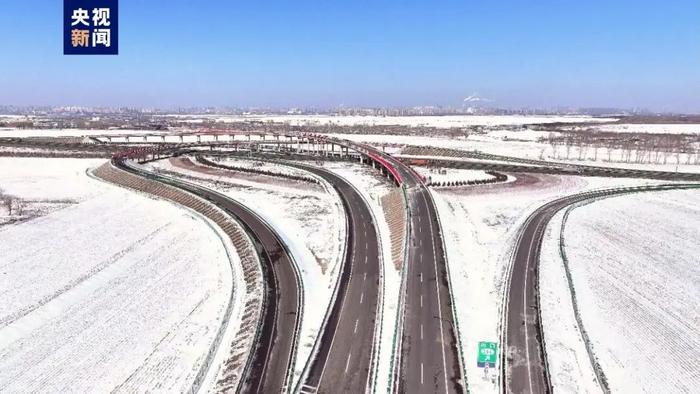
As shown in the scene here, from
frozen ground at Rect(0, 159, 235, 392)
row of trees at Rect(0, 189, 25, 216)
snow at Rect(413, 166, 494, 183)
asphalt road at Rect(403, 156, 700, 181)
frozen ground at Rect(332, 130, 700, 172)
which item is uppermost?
frozen ground at Rect(332, 130, 700, 172)

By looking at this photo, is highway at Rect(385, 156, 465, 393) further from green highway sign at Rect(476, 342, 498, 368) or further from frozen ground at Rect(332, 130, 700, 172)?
frozen ground at Rect(332, 130, 700, 172)

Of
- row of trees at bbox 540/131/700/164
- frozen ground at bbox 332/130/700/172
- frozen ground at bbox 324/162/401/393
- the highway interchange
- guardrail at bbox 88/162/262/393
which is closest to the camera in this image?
the highway interchange

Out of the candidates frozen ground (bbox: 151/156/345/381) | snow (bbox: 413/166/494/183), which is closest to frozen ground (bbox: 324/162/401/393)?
frozen ground (bbox: 151/156/345/381)

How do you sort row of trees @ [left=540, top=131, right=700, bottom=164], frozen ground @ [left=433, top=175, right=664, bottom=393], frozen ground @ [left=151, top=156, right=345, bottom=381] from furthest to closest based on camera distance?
1. row of trees @ [left=540, top=131, right=700, bottom=164]
2. frozen ground @ [left=151, top=156, right=345, bottom=381]
3. frozen ground @ [left=433, top=175, right=664, bottom=393]

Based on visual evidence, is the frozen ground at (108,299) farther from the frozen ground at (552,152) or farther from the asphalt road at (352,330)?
the frozen ground at (552,152)

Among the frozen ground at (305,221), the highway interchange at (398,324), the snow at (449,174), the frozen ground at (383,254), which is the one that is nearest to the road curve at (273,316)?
the highway interchange at (398,324)

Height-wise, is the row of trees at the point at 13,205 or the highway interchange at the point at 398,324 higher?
the row of trees at the point at 13,205

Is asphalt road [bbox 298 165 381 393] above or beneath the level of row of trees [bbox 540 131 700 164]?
beneath
